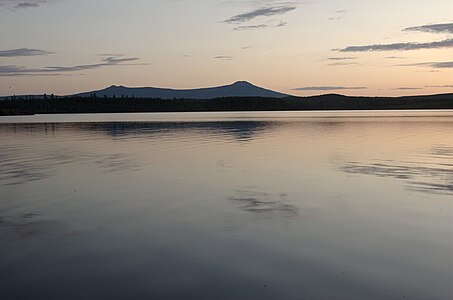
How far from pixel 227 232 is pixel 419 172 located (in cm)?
1361

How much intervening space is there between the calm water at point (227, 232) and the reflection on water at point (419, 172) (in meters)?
0.09

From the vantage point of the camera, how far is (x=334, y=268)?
368 inches

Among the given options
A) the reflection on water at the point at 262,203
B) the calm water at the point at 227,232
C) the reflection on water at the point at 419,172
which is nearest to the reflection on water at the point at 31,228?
the calm water at the point at 227,232

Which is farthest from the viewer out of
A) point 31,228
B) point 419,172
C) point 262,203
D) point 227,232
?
point 419,172

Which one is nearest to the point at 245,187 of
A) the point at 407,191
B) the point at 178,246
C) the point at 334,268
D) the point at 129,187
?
the point at 129,187

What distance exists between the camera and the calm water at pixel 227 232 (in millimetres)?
8539

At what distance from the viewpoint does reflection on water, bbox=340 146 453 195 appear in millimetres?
18328

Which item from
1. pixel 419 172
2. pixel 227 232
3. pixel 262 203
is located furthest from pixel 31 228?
pixel 419 172

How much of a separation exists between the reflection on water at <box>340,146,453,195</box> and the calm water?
91 mm

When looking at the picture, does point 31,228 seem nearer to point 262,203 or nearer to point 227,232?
point 227,232

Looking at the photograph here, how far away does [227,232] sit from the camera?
12039 millimetres

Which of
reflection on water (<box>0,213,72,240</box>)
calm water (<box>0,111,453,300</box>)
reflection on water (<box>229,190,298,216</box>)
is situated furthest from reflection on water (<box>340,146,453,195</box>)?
reflection on water (<box>0,213,72,240</box>)

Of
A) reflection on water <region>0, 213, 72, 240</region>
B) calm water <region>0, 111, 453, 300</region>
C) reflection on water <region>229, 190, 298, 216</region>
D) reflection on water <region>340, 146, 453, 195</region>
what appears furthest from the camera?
reflection on water <region>340, 146, 453, 195</region>

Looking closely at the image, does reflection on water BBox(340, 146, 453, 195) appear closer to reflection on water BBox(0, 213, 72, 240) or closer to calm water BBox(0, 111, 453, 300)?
calm water BBox(0, 111, 453, 300)
